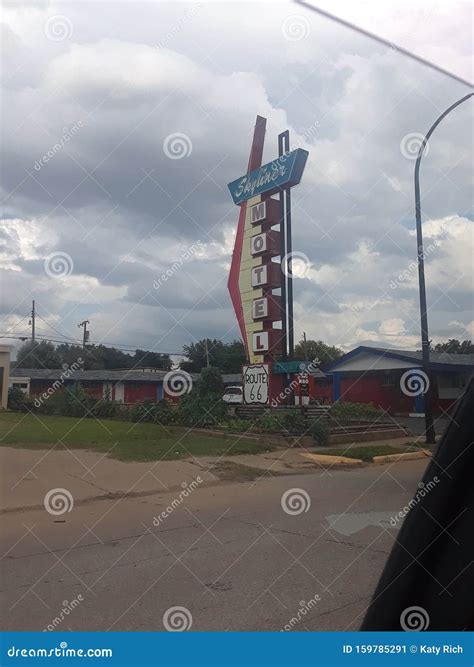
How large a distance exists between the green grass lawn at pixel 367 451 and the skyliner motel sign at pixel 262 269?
568cm

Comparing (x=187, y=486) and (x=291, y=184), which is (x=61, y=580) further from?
(x=291, y=184)

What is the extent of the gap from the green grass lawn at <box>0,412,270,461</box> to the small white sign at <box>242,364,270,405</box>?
3.20 m

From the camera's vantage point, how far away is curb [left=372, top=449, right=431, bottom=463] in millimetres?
12914

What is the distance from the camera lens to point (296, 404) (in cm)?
2048

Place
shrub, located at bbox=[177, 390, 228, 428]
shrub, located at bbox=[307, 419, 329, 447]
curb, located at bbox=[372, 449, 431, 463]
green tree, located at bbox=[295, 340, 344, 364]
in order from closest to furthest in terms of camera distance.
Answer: curb, located at bbox=[372, 449, 431, 463]
shrub, located at bbox=[307, 419, 329, 447]
shrub, located at bbox=[177, 390, 228, 428]
green tree, located at bbox=[295, 340, 344, 364]

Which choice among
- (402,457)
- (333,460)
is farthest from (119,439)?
(402,457)

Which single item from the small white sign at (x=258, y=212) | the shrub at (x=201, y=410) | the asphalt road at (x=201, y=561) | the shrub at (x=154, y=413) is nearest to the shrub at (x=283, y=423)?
the shrub at (x=201, y=410)

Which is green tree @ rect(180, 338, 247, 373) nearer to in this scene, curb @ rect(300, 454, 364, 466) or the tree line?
the tree line

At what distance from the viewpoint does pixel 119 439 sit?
1481cm

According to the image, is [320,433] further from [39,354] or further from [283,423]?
[39,354]

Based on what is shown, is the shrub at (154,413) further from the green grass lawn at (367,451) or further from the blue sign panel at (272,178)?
the blue sign panel at (272,178)

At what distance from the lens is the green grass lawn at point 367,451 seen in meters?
13.3

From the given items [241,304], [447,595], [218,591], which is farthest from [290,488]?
[241,304]

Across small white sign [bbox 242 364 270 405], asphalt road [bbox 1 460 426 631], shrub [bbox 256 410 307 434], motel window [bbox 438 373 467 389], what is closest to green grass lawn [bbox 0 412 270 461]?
shrub [bbox 256 410 307 434]
